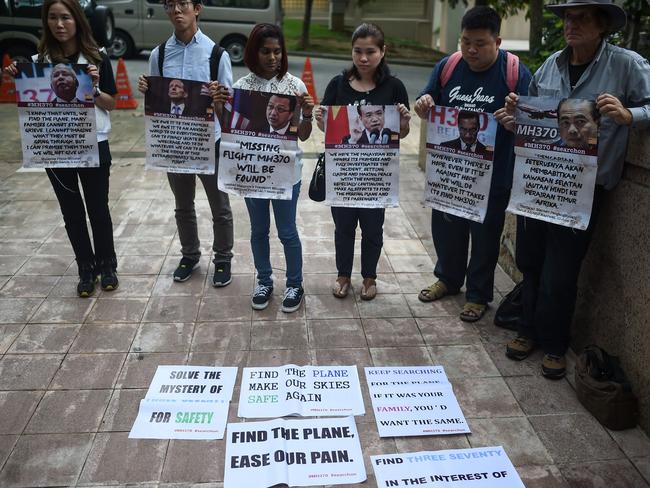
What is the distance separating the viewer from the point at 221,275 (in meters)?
4.44

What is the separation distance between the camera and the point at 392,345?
3.69 meters

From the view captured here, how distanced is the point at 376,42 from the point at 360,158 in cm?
72

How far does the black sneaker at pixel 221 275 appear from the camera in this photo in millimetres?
4406

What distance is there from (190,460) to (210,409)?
1.19 feet

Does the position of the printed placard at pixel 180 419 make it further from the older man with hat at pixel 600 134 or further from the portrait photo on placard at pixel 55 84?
the portrait photo on placard at pixel 55 84

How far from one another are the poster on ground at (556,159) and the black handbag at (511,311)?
766mm

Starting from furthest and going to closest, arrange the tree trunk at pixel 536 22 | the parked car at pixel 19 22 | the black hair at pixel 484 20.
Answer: the parked car at pixel 19 22 → the tree trunk at pixel 536 22 → the black hair at pixel 484 20

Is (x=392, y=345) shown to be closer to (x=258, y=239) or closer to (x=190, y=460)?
(x=258, y=239)

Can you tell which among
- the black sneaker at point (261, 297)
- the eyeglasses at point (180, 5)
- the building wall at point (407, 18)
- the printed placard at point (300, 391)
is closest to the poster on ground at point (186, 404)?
the printed placard at point (300, 391)

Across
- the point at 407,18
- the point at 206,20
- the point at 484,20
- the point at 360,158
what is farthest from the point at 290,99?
the point at 407,18

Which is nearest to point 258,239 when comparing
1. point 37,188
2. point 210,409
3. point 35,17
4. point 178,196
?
point 178,196

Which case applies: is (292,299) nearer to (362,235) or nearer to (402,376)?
(362,235)

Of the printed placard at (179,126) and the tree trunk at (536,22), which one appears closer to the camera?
the printed placard at (179,126)

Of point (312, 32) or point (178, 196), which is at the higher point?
point (312, 32)
